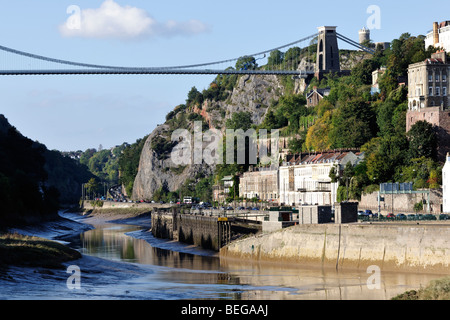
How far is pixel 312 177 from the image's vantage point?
98000 millimetres

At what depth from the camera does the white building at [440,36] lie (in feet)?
370

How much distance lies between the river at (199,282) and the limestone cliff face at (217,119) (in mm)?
123968

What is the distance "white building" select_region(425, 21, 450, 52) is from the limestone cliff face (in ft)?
216

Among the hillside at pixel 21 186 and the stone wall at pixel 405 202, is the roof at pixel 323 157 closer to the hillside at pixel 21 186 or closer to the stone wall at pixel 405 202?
the stone wall at pixel 405 202

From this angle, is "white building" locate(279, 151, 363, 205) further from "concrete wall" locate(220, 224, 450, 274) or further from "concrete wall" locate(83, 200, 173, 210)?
"concrete wall" locate(83, 200, 173, 210)

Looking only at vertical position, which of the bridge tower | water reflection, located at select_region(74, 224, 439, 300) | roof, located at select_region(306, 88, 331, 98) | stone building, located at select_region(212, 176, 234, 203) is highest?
the bridge tower

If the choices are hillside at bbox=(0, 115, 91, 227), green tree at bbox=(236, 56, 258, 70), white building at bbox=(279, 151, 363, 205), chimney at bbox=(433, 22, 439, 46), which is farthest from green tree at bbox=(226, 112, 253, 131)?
white building at bbox=(279, 151, 363, 205)

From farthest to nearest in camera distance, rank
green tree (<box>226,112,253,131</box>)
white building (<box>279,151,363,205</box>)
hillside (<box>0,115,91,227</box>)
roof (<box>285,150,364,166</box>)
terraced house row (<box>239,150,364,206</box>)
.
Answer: green tree (<box>226,112,253,131</box>)
roof (<box>285,150,364,166</box>)
terraced house row (<box>239,150,364,206</box>)
white building (<box>279,151,363,205</box>)
hillside (<box>0,115,91,227</box>)

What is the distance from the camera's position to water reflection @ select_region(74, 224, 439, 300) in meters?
39.0

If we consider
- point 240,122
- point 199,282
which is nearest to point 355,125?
point 199,282

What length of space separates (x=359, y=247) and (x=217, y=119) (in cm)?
14906

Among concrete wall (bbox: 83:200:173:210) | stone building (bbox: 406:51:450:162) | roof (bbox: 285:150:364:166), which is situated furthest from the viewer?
concrete wall (bbox: 83:200:173:210)
